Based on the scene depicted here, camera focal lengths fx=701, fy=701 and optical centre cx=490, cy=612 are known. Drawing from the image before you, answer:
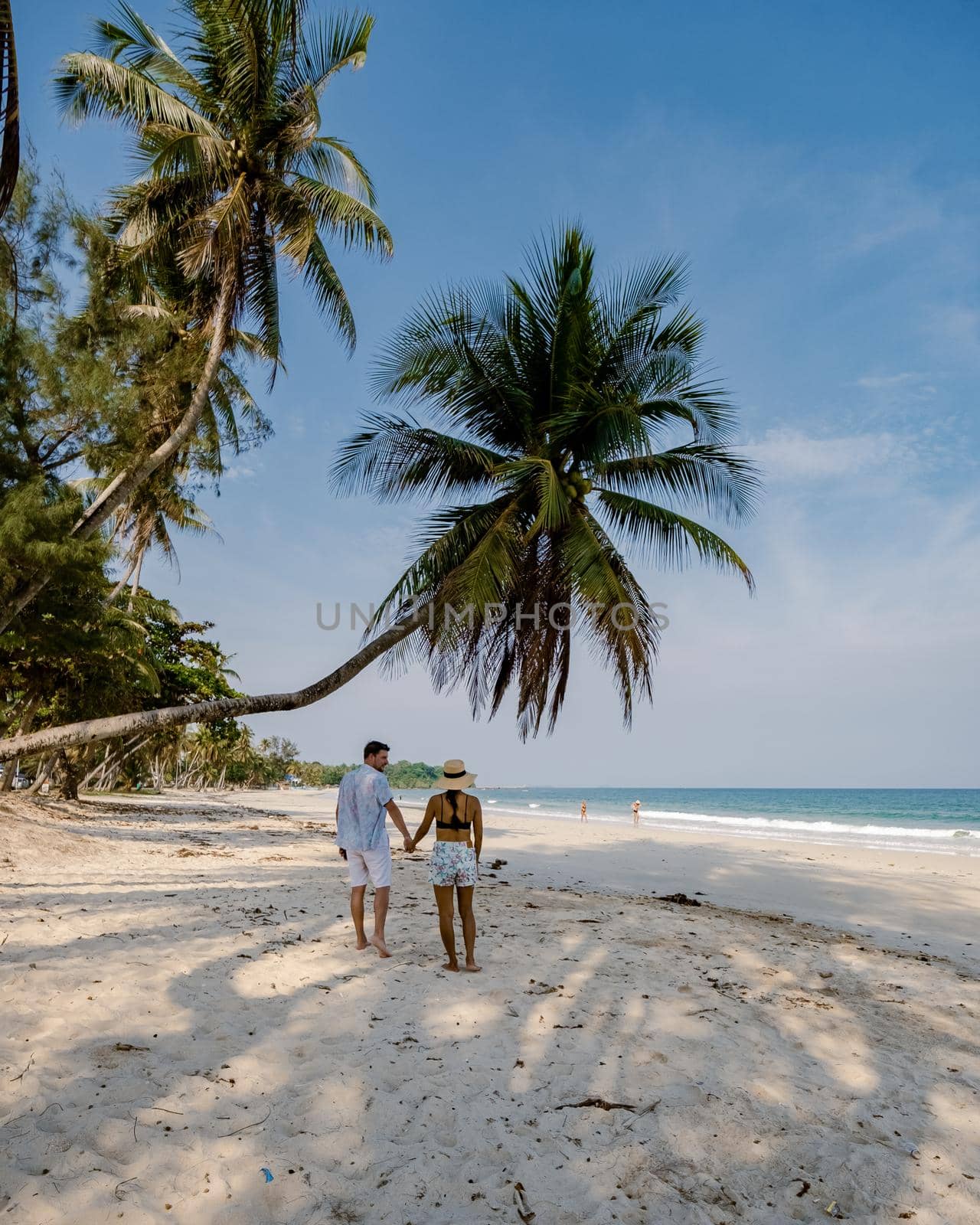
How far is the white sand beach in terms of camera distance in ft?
8.82

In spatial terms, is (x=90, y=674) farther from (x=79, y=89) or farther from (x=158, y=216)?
(x=79, y=89)

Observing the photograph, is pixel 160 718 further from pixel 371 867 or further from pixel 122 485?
pixel 122 485

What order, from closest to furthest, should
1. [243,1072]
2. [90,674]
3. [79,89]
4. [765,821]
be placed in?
[243,1072] < [79,89] < [90,674] < [765,821]

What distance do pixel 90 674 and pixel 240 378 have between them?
793cm

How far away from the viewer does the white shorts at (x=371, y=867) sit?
5.55 metres

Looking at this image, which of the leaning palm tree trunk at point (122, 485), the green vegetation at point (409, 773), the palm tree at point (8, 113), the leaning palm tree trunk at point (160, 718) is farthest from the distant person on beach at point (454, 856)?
the green vegetation at point (409, 773)

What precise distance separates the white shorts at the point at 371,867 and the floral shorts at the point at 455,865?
52 cm

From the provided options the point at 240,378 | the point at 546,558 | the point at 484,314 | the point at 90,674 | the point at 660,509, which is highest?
the point at 484,314

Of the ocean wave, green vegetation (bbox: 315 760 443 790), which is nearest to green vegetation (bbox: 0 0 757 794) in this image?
the ocean wave

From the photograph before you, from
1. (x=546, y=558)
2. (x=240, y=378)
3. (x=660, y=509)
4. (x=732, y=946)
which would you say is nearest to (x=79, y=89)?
A: (x=240, y=378)

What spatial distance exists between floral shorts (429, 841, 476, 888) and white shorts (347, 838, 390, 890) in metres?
0.52

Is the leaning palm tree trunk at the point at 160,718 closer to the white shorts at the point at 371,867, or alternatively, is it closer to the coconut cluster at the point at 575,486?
the white shorts at the point at 371,867

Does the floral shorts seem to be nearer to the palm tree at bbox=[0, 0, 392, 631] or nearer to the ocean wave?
the palm tree at bbox=[0, 0, 392, 631]

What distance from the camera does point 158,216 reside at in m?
10.7
